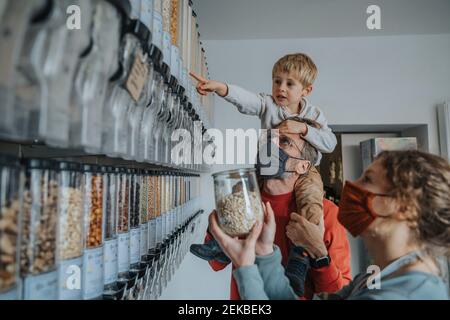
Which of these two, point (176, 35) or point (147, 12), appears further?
point (176, 35)

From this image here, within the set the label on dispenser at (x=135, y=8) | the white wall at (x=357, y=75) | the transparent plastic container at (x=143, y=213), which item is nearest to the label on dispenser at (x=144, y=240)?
the transparent plastic container at (x=143, y=213)

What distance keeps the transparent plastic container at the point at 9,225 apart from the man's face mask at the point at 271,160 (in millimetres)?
1065

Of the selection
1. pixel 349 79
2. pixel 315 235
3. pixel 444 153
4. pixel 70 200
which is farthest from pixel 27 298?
pixel 444 153

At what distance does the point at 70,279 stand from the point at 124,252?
0.22 metres

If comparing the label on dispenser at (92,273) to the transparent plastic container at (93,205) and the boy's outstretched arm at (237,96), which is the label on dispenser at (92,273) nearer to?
the transparent plastic container at (93,205)

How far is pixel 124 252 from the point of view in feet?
2.56

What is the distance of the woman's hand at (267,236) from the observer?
2.98 feet

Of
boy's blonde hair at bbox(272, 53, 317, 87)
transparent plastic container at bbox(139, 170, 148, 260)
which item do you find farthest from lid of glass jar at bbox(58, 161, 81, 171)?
boy's blonde hair at bbox(272, 53, 317, 87)

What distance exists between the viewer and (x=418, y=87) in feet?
8.87

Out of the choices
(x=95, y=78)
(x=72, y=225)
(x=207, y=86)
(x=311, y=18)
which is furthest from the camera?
(x=311, y=18)

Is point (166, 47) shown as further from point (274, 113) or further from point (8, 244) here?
point (274, 113)

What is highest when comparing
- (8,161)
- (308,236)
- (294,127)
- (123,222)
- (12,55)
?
(294,127)

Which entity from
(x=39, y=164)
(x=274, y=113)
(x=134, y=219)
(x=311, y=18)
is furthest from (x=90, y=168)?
(x=311, y=18)
